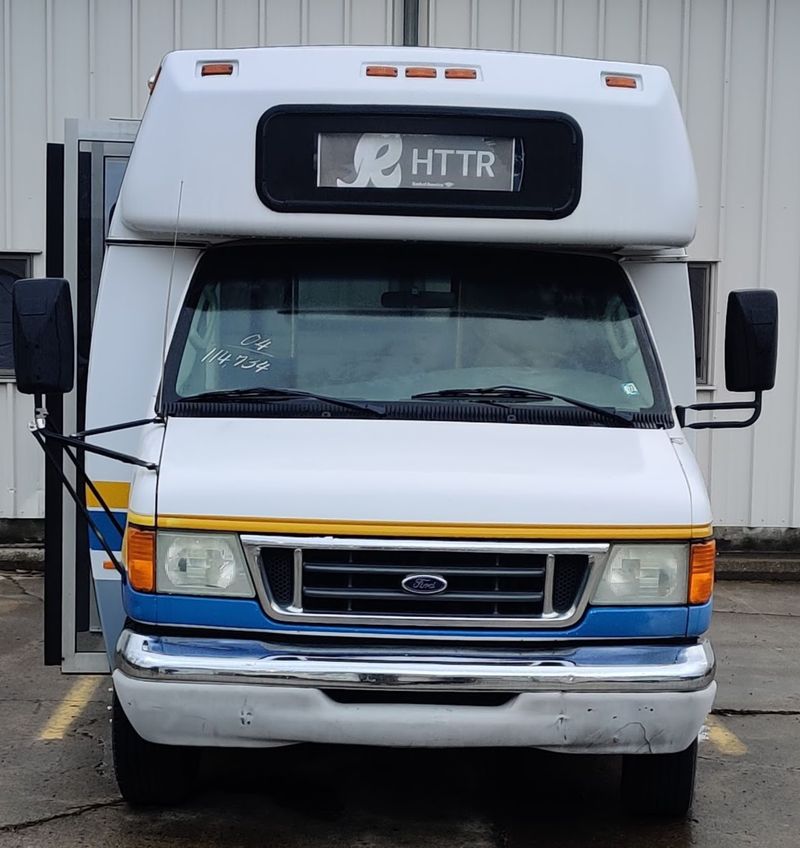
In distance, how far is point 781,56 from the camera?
10453 millimetres

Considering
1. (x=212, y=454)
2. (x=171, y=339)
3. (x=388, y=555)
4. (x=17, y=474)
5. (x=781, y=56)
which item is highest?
(x=781, y=56)

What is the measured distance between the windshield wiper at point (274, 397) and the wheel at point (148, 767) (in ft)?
3.80

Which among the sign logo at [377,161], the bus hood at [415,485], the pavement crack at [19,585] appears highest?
the sign logo at [377,161]

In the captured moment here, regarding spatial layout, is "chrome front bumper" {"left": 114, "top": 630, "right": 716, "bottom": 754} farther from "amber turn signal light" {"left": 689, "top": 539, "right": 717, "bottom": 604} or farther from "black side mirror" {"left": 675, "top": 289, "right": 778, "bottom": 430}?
"black side mirror" {"left": 675, "top": 289, "right": 778, "bottom": 430}

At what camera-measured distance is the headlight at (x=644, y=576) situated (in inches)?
164

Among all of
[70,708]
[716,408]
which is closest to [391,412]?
[716,408]

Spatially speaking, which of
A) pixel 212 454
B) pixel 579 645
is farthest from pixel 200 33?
pixel 579 645

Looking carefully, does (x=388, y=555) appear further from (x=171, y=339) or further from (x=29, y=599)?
(x=29, y=599)

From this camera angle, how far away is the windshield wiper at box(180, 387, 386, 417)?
15.0ft

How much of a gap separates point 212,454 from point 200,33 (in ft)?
22.2

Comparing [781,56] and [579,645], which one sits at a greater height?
[781,56]

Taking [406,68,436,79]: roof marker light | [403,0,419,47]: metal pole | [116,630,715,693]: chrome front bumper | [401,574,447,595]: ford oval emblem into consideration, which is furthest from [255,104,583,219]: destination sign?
[403,0,419,47]: metal pole

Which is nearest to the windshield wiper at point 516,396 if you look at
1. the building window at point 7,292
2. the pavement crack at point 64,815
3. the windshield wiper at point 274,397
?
the windshield wiper at point 274,397

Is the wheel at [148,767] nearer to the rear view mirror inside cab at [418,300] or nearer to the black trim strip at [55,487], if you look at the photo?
the black trim strip at [55,487]
